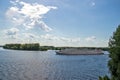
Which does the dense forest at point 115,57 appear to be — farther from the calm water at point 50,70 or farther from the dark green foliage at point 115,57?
the calm water at point 50,70

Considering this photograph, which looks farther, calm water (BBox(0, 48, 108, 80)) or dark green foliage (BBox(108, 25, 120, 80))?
calm water (BBox(0, 48, 108, 80))

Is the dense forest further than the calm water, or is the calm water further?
the calm water

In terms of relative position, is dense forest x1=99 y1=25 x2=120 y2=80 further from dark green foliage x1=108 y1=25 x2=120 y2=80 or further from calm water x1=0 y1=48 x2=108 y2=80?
calm water x1=0 y1=48 x2=108 y2=80

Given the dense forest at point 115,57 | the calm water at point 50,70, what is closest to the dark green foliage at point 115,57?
the dense forest at point 115,57

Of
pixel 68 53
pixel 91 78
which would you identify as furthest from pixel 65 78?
pixel 68 53

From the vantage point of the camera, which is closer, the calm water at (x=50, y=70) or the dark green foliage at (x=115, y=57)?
the dark green foliage at (x=115, y=57)

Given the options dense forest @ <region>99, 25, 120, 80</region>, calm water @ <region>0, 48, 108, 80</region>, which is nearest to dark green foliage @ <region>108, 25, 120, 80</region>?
dense forest @ <region>99, 25, 120, 80</region>

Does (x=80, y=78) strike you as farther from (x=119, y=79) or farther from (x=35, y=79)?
(x=119, y=79)

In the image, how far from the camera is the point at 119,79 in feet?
72.5

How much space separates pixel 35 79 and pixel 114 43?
32286 millimetres

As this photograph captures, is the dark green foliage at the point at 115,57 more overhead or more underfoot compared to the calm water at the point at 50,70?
more overhead

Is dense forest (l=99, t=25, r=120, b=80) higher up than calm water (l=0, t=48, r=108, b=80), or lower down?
higher up

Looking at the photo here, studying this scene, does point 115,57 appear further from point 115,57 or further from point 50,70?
point 50,70

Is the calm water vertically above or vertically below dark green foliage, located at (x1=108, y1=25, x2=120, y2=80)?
below
